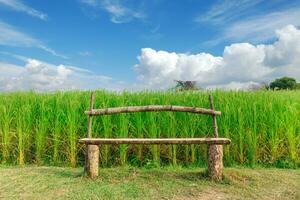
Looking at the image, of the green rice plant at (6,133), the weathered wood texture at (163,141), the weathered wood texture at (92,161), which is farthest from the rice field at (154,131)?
the weathered wood texture at (163,141)

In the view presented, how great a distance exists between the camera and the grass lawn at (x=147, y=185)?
4.89 metres

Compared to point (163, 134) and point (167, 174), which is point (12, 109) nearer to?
point (163, 134)

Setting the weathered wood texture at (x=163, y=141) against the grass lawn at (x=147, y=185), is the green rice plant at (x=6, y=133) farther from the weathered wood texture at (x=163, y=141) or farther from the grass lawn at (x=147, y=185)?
the weathered wood texture at (x=163, y=141)

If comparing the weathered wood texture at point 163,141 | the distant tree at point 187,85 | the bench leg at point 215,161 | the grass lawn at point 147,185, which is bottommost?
the grass lawn at point 147,185

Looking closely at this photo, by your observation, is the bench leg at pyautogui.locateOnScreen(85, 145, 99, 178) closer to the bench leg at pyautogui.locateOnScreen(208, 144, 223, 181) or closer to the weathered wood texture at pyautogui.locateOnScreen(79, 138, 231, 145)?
the weathered wood texture at pyautogui.locateOnScreen(79, 138, 231, 145)

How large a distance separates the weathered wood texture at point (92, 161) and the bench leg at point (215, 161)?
1595 millimetres

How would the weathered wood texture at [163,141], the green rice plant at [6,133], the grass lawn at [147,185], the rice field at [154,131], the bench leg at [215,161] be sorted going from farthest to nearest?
the green rice plant at [6,133] → the rice field at [154,131] → the bench leg at [215,161] → the weathered wood texture at [163,141] → the grass lawn at [147,185]

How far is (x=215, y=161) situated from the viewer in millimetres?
5383

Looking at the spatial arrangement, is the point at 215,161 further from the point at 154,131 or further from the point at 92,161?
the point at 92,161

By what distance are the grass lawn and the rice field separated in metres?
0.82

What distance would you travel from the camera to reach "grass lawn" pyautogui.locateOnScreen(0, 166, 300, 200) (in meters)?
4.89

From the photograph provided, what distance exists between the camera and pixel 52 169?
626 cm

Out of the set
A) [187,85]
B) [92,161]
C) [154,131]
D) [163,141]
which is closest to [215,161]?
[163,141]

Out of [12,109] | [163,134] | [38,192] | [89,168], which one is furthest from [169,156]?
[12,109]
